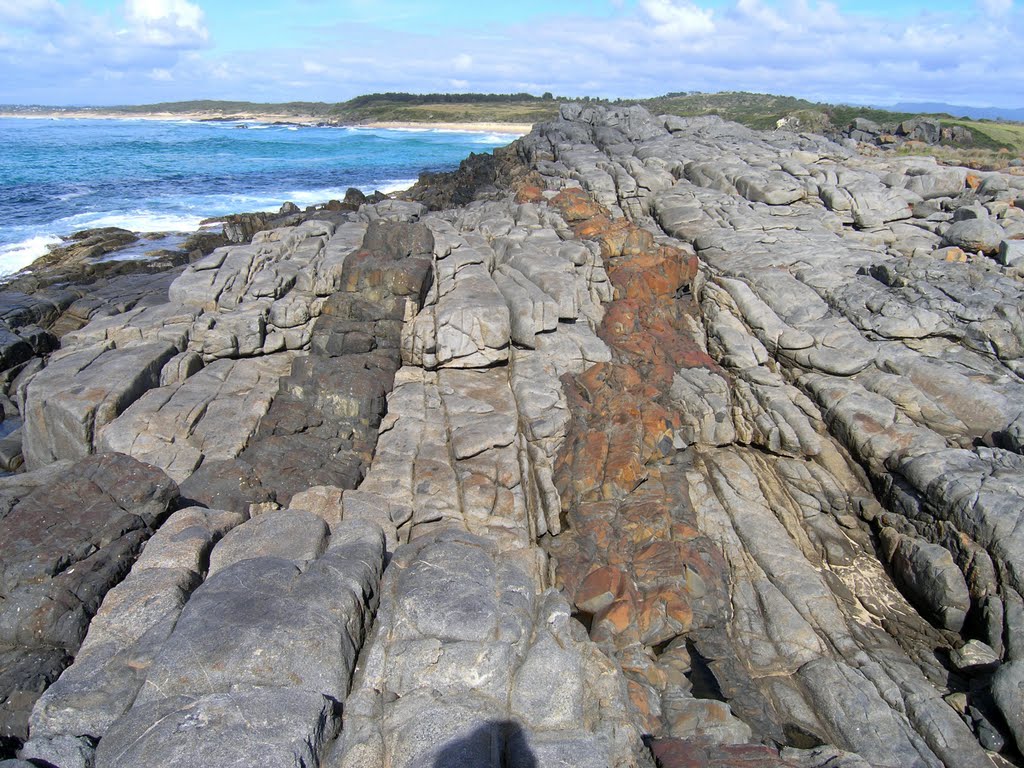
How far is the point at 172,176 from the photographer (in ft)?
219

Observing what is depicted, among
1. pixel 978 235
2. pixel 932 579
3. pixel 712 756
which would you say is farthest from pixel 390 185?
pixel 712 756

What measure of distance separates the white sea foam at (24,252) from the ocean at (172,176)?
0.18 feet

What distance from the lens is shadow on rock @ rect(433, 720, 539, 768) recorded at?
7473 millimetres

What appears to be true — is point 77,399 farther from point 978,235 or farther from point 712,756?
point 978,235

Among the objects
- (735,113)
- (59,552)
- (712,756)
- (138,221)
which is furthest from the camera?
(735,113)

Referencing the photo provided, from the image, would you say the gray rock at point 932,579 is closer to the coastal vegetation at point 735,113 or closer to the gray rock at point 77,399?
the gray rock at point 77,399

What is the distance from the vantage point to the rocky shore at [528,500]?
8.62 m

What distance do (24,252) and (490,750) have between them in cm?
4106

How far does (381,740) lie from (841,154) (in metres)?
42.2

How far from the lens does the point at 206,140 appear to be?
369 feet

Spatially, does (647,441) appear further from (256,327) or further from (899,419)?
(256,327)

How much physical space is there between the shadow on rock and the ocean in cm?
3682

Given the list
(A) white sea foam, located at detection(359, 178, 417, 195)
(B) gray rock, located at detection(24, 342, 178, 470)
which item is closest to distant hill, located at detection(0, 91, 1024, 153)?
(A) white sea foam, located at detection(359, 178, 417, 195)

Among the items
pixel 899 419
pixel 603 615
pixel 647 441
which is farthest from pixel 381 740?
pixel 899 419
